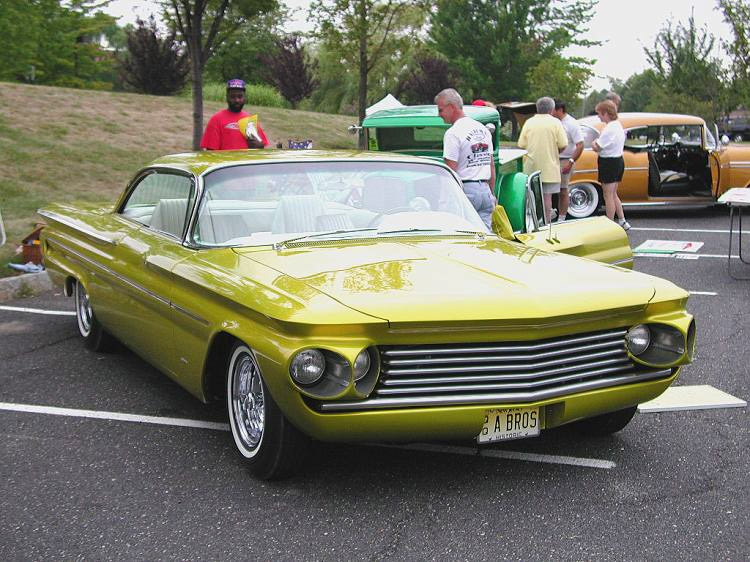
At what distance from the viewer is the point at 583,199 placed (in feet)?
47.3

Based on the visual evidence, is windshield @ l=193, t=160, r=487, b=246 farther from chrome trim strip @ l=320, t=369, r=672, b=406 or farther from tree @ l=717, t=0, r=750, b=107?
tree @ l=717, t=0, r=750, b=107

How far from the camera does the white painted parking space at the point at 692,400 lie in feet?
16.3

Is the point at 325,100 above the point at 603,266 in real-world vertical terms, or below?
above

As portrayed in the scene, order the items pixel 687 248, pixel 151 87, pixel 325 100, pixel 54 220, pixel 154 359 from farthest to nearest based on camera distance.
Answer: pixel 325 100 → pixel 151 87 → pixel 687 248 → pixel 54 220 → pixel 154 359

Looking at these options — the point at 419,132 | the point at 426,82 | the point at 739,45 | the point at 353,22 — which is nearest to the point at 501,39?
the point at 426,82

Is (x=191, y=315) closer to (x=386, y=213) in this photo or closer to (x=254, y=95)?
(x=386, y=213)

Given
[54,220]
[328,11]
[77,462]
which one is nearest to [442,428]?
[77,462]

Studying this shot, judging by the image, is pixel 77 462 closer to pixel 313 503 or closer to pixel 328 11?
pixel 313 503

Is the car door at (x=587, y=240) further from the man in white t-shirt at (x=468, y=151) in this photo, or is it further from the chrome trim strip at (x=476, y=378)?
the man in white t-shirt at (x=468, y=151)

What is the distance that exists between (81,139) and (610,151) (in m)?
9.32

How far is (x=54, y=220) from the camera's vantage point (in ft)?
22.2

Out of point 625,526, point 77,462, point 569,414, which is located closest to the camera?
point 625,526

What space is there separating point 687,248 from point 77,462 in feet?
29.4

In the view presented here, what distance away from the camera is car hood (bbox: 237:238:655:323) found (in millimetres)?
3512
